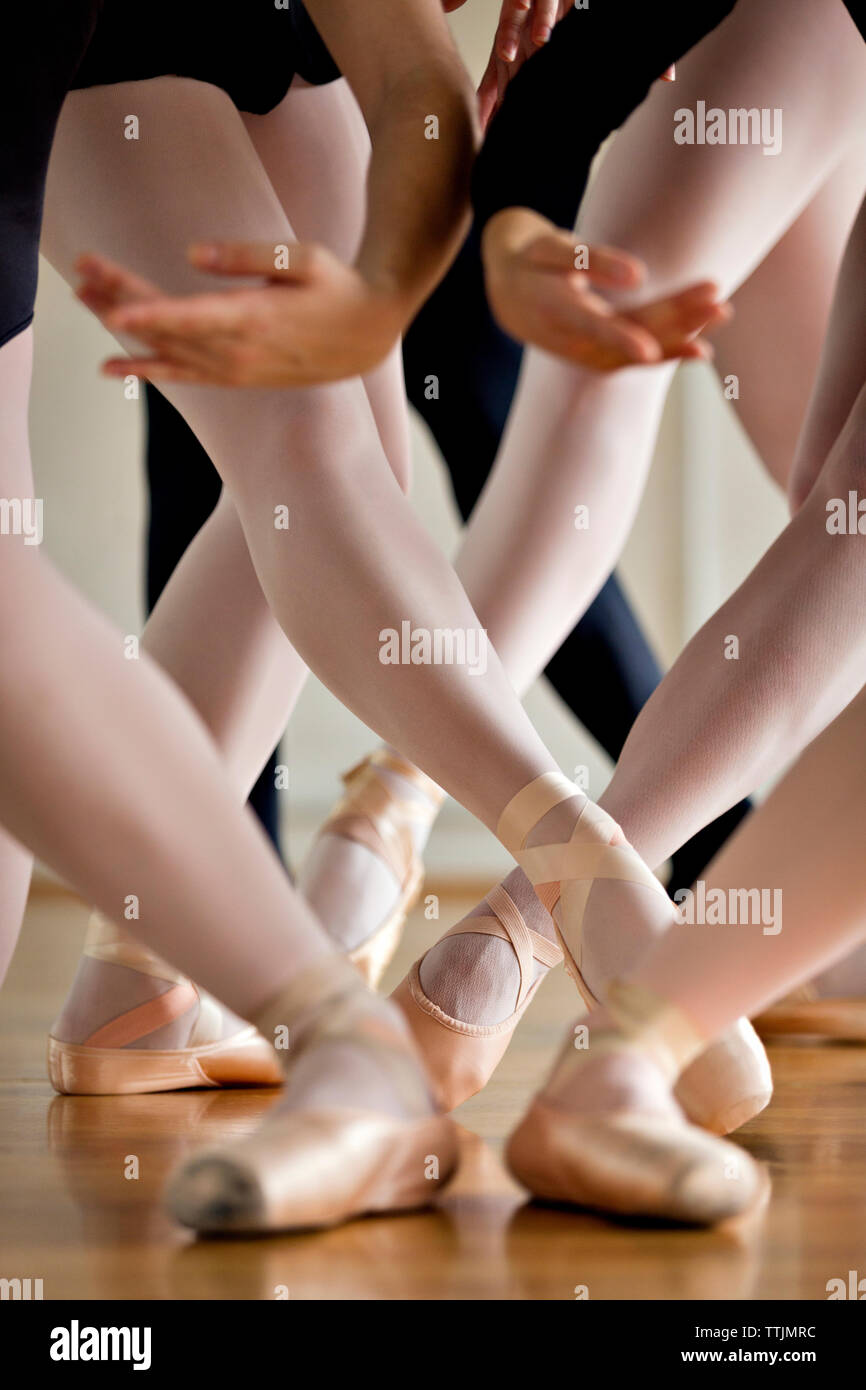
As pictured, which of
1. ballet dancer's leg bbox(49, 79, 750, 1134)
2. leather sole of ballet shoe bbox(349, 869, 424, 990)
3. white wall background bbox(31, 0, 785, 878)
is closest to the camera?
ballet dancer's leg bbox(49, 79, 750, 1134)

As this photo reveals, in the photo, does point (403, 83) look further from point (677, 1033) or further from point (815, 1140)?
point (815, 1140)

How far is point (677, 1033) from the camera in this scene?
0.61 meters

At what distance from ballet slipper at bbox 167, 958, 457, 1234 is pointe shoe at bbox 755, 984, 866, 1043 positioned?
58 cm

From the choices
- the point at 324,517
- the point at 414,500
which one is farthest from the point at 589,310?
the point at 414,500

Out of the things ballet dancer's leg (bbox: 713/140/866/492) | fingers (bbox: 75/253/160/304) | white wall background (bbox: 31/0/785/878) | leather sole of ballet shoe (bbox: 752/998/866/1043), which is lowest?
leather sole of ballet shoe (bbox: 752/998/866/1043)

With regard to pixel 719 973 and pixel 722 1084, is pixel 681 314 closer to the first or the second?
pixel 719 973

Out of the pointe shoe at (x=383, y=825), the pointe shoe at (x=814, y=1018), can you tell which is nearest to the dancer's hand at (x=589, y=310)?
the pointe shoe at (x=383, y=825)

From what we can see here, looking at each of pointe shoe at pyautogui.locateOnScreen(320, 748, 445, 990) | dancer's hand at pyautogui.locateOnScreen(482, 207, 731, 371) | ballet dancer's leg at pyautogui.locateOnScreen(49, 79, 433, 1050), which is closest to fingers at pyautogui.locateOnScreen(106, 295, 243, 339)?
dancer's hand at pyautogui.locateOnScreen(482, 207, 731, 371)

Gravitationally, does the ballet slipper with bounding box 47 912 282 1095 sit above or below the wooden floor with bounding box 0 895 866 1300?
above

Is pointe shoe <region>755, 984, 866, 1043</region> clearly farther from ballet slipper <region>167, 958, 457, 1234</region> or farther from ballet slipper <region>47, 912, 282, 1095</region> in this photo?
ballet slipper <region>167, 958, 457, 1234</region>

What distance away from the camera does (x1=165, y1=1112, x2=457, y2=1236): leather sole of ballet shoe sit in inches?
21.1

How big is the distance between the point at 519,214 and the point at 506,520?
40cm

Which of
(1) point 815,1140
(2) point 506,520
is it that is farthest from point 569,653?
(1) point 815,1140

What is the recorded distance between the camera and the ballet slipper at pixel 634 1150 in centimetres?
56
